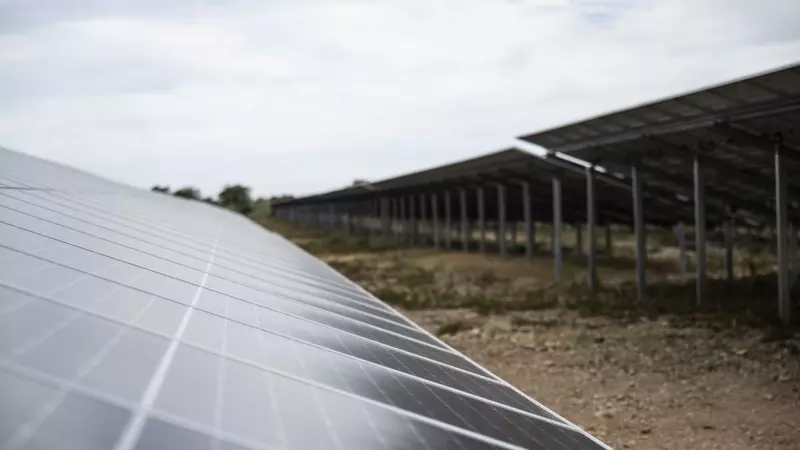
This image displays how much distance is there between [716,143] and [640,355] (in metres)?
7.38

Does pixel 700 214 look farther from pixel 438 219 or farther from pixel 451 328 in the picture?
pixel 438 219

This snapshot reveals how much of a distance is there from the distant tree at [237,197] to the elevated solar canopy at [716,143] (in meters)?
151

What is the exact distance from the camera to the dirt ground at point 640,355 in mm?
9805

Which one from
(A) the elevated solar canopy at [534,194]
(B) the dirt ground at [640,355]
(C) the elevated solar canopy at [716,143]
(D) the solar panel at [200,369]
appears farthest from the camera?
(A) the elevated solar canopy at [534,194]

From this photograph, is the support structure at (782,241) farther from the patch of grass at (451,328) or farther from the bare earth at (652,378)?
the patch of grass at (451,328)

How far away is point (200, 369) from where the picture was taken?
335 centimetres

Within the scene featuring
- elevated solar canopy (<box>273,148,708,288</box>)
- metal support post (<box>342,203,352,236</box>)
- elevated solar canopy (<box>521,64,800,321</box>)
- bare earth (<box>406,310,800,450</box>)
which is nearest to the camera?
bare earth (<box>406,310,800,450</box>)

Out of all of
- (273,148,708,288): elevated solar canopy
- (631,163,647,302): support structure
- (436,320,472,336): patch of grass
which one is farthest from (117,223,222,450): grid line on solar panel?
(273,148,708,288): elevated solar canopy

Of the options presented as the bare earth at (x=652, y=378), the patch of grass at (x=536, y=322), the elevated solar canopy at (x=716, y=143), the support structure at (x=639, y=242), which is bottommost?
the bare earth at (x=652, y=378)

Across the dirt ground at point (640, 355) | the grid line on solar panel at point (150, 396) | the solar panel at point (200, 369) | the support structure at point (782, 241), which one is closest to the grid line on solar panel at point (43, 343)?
the solar panel at point (200, 369)

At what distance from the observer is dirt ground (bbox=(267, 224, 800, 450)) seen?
980cm

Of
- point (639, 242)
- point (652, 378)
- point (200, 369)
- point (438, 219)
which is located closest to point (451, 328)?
point (652, 378)

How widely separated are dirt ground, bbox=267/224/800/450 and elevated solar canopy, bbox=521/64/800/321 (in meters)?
2.19

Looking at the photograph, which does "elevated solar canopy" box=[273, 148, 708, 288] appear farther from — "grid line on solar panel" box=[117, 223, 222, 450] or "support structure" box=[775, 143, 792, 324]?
"grid line on solar panel" box=[117, 223, 222, 450]
